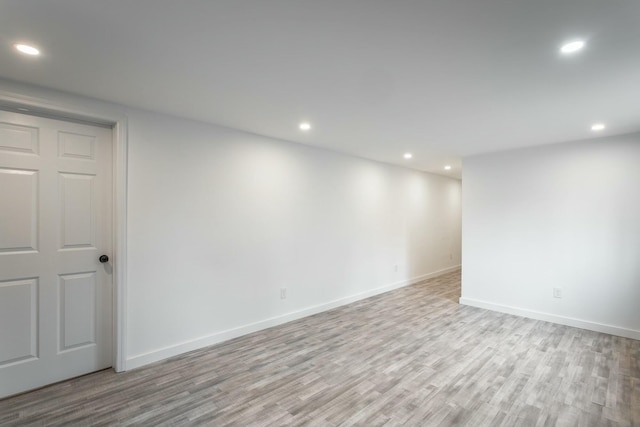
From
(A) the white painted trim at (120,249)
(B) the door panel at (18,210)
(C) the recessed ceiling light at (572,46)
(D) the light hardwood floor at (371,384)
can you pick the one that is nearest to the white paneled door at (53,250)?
(B) the door panel at (18,210)

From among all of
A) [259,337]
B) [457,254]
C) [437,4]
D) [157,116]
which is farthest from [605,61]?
[457,254]

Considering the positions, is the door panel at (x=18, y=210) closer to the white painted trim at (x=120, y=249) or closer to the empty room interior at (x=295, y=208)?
the empty room interior at (x=295, y=208)

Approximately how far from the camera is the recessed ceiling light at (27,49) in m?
1.78

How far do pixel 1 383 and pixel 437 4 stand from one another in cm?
378

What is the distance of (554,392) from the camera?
7.89 ft

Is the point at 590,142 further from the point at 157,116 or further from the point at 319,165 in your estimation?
the point at 157,116

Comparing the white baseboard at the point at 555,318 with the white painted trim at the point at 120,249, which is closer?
the white painted trim at the point at 120,249

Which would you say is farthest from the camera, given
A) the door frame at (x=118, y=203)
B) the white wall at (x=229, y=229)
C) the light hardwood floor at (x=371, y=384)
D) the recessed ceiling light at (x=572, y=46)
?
the white wall at (x=229, y=229)

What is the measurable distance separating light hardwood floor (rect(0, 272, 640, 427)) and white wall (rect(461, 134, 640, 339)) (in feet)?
1.53

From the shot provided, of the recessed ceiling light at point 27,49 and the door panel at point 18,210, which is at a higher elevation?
the recessed ceiling light at point 27,49

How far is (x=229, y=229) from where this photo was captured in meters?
3.39

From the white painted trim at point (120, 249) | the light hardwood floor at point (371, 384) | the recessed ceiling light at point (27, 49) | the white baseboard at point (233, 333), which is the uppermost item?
the recessed ceiling light at point (27, 49)

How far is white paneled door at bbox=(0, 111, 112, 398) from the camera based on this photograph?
2.31 m

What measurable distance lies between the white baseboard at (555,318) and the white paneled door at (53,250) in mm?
4787
